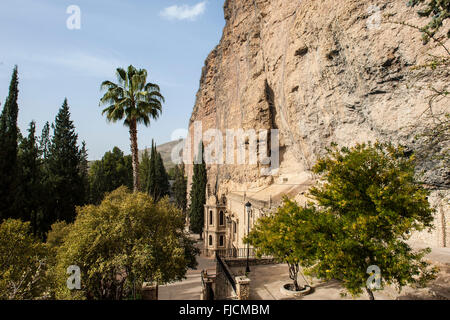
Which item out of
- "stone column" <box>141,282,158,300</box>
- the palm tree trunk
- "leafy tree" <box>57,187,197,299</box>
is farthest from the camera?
the palm tree trunk

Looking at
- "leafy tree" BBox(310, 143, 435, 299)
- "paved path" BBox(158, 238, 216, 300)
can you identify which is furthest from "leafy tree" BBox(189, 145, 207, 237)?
"leafy tree" BBox(310, 143, 435, 299)

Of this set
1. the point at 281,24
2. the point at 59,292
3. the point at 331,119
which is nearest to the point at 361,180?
the point at 59,292

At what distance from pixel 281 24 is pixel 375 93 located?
17.4m

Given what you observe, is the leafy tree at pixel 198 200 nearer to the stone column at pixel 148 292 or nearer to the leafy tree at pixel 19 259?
the stone column at pixel 148 292

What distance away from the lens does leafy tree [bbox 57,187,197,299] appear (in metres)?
9.98

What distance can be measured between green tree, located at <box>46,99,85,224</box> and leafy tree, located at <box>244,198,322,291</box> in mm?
21306

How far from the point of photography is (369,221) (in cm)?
683

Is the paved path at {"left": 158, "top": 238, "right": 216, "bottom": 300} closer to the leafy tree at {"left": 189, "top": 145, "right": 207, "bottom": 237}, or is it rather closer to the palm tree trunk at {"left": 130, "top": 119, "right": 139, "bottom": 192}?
the palm tree trunk at {"left": 130, "top": 119, "right": 139, "bottom": 192}

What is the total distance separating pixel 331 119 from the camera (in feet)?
69.8

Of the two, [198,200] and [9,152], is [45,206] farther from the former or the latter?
[198,200]

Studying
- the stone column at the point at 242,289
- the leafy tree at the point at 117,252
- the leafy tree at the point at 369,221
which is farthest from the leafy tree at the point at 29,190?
the leafy tree at the point at 369,221

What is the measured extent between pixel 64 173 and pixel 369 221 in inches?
1131
